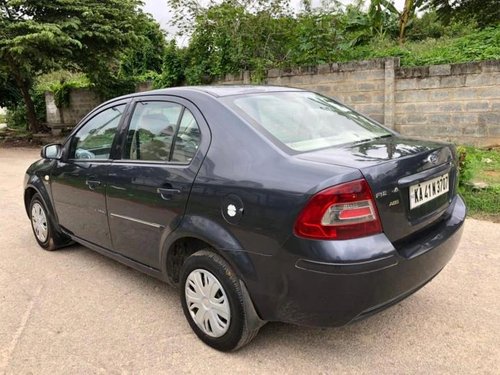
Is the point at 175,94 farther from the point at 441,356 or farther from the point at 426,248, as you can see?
the point at 441,356

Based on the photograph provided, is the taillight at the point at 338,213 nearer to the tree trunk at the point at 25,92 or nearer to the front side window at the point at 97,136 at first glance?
the front side window at the point at 97,136

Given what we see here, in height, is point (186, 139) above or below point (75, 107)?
above

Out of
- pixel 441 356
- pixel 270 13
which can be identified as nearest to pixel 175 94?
pixel 441 356

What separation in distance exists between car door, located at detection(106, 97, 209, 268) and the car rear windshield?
373 millimetres

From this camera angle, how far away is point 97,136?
13.1 ft

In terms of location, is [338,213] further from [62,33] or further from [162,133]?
[62,33]

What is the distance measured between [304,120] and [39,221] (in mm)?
3183

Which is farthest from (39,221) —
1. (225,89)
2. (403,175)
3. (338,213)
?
(403,175)

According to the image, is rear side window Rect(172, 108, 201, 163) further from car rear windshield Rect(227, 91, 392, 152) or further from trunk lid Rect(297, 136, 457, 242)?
trunk lid Rect(297, 136, 457, 242)

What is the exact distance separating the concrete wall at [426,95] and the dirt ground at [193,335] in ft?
17.2

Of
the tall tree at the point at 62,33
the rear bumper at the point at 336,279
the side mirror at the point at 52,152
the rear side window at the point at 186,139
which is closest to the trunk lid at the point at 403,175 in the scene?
the rear bumper at the point at 336,279

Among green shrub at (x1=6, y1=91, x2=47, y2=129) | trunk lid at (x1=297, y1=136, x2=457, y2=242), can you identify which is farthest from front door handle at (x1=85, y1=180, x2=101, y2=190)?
green shrub at (x1=6, y1=91, x2=47, y2=129)

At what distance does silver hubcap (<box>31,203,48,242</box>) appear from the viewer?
475cm

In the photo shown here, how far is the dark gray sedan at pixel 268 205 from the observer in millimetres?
2338
